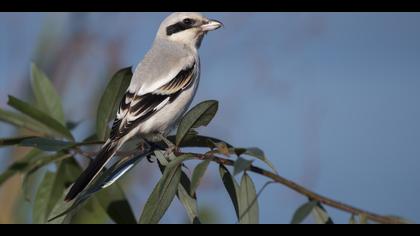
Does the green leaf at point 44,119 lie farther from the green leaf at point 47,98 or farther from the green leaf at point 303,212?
the green leaf at point 303,212

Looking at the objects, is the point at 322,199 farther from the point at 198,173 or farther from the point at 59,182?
the point at 59,182

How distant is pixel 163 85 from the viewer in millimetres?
2486

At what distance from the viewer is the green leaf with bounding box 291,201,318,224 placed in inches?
42.5

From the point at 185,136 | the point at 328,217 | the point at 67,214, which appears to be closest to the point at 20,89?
the point at 67,214

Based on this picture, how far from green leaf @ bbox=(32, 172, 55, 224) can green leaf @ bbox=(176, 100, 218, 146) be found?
2.24 ft

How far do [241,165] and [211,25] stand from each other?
1.82m

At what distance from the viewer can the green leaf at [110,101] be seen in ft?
6.53

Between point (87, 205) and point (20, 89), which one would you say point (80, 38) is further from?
point (87, 205)

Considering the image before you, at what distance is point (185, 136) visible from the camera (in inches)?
60.4

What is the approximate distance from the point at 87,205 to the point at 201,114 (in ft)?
2.76

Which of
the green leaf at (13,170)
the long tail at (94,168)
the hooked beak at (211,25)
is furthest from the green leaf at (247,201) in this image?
the hooked beak at (211,25)

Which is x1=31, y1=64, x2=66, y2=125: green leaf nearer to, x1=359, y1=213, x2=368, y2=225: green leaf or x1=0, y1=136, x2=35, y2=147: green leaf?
x1=0, y1=136, x2=35, y2=147: green leaf

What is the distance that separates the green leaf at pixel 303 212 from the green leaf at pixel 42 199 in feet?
3.71

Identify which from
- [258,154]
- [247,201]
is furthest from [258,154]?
[247,201]
